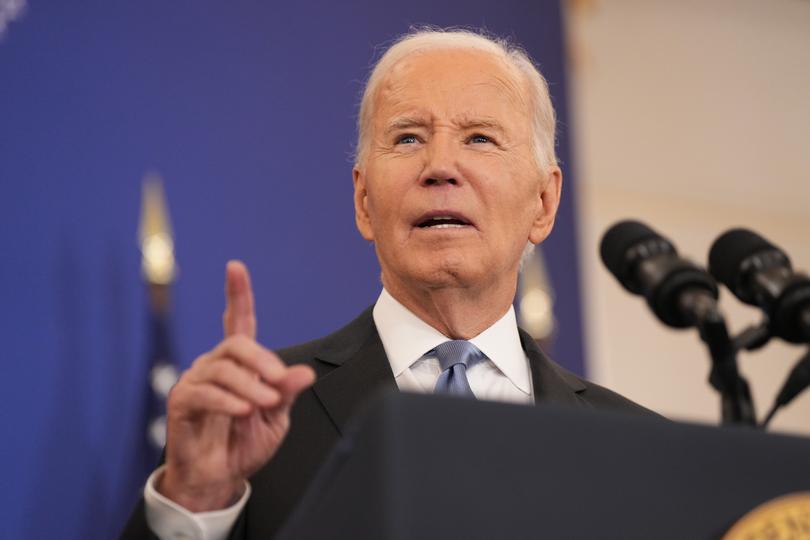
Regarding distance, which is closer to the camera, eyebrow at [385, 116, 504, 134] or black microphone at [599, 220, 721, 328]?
black microphone at [599, 220, 721, 328]

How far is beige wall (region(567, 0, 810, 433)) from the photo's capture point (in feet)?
17.9

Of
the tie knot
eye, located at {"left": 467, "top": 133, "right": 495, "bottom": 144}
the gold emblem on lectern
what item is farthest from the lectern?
eye, located at {"left": 467, "top": 133, "right": 495, "bottom": 144}

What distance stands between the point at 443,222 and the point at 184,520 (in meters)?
0.78

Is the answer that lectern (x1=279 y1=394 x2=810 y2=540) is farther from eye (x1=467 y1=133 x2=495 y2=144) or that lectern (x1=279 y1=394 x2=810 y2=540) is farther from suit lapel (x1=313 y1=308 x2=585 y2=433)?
eye (x1=467 y1=133 x2=495 y2=144)

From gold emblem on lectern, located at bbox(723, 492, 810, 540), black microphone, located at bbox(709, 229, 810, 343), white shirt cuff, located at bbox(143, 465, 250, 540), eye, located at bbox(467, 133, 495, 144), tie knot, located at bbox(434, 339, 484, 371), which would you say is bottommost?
white shirt cuff, located at bbox(143, 465, 250, 540)

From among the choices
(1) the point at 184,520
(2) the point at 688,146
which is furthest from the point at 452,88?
(2) the point at 688,146

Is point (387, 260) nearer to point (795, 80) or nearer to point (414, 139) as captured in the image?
point (414, 139)

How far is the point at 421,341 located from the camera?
1.99 metres

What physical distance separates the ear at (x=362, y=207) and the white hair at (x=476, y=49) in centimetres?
3

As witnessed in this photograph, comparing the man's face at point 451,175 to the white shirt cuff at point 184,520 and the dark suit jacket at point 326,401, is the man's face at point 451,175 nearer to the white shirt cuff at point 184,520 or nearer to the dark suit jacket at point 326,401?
the dark suit jacket at point 326,401

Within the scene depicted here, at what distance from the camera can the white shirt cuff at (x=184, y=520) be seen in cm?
142

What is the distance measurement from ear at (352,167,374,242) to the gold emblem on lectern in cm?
119

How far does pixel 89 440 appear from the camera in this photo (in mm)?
3080

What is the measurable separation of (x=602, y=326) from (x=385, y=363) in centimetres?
365
